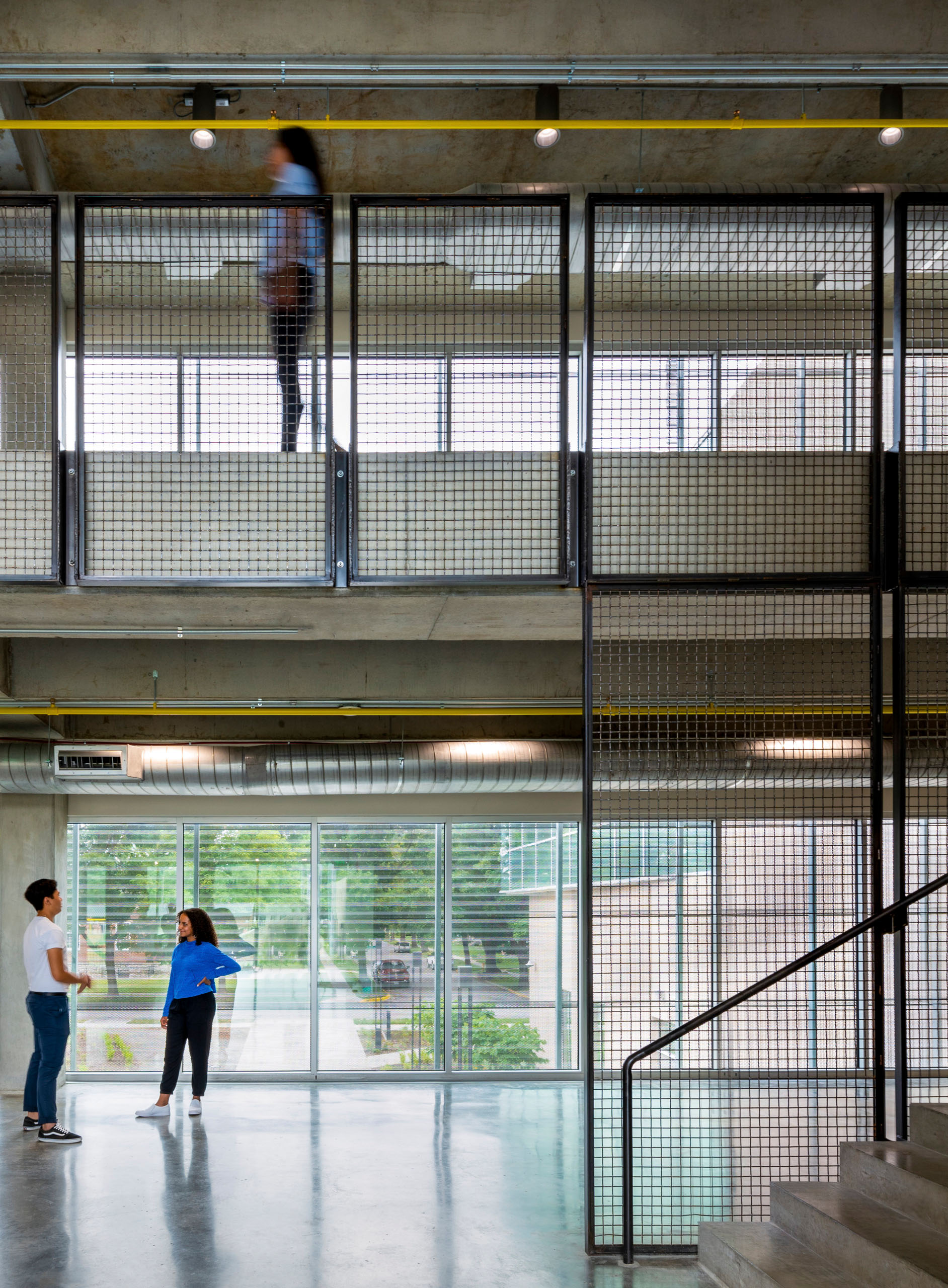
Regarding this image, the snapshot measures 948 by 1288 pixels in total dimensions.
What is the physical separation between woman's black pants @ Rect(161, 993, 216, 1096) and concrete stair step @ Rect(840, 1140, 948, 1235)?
4504 millimetres

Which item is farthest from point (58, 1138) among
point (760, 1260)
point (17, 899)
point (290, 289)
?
point (290, 289)

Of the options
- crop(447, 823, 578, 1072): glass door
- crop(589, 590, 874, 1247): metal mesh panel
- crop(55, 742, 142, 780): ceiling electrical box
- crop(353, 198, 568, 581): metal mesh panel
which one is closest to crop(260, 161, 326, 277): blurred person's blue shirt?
crop(353, 198, 568, 581): metal mesh panel

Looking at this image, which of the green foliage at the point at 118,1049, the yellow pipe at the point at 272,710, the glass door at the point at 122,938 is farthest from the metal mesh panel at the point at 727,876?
the green foliage at the point at 118,1049

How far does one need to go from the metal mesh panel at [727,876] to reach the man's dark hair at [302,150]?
252cm

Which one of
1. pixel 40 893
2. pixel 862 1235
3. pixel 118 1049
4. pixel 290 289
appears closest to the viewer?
pixel 862 1235

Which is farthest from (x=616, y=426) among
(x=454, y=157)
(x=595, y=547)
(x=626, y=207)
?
(x=454, y=157)

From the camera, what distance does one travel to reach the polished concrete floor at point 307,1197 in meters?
4.70

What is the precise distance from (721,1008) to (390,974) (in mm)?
5292

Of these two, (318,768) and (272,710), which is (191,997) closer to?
(318,768)

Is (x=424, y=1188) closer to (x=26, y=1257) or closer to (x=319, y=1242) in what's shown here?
(x=319, y=1242)

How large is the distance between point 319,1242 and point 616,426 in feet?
12.8

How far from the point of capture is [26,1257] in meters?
4.93

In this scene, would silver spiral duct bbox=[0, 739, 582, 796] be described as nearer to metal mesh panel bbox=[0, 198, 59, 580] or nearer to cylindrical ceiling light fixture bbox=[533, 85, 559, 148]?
metal mesh panel bbox=[0, 198, 59, 580]

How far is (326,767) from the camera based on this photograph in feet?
26.3
